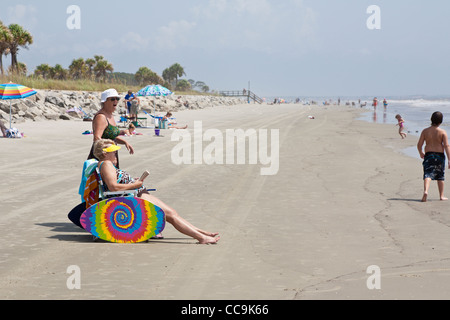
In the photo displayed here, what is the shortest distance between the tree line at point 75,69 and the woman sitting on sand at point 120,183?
29640 mm

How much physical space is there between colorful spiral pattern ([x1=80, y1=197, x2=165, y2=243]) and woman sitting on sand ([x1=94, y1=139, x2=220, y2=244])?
0.43ft

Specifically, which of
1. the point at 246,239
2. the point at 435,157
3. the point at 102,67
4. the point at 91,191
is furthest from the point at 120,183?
the point at 102,67

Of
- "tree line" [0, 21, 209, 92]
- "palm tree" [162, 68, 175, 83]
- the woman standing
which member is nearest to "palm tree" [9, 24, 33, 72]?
"tree line" [0, 21, 209, 92]

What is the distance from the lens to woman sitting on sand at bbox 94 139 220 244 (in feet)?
21.4

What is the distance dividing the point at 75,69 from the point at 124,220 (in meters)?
83.5

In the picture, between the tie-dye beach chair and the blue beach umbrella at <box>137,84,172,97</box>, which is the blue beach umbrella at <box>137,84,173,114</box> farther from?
the tie-dye beach chair

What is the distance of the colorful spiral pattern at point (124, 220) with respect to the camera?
6547 mm

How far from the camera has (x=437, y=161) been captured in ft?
30.4

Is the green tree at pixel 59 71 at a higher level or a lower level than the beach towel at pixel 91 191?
higher

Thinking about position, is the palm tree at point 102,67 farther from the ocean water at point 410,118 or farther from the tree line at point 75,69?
the ocean water at point 410,118

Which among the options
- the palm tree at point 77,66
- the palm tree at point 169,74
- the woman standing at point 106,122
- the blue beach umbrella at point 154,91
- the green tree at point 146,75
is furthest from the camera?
the palm tree at point 169,74

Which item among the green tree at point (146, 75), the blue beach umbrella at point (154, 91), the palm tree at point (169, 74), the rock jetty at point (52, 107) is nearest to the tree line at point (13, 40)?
the rock jetty at point (52, 107)
